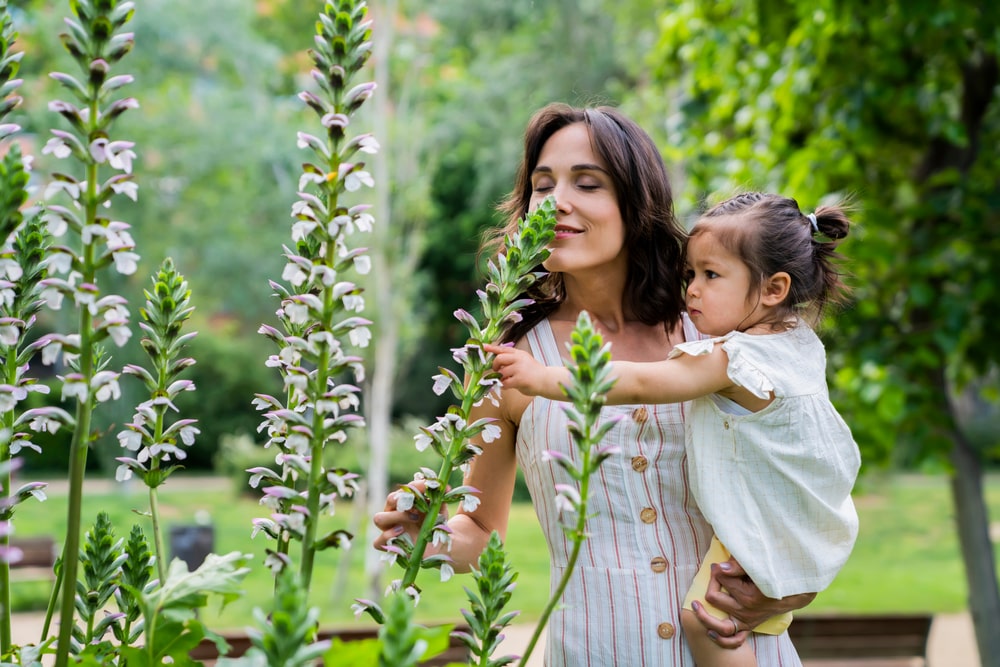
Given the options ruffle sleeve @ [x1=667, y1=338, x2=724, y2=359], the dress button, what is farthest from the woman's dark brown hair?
the dress button

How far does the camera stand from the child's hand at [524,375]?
1507 millimetres

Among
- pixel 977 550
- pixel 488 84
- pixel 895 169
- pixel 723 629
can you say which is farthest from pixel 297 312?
pixel 488 84

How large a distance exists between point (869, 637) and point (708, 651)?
5417 millimetres

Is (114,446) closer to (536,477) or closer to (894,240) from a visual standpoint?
(894,240)

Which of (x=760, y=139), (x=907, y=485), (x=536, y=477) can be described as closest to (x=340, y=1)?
(x=536, y=477)

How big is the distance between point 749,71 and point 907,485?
17275 millimetres

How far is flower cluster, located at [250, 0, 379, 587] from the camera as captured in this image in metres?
1.04

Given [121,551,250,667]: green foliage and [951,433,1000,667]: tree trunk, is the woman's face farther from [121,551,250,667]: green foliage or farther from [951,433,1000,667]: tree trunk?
[951,433,1000,667]: tree trunk

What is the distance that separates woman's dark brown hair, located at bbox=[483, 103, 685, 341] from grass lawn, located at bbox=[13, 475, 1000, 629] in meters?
A: 7.24

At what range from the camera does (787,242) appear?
1.94 m

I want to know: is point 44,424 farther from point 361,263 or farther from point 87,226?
point 361,263

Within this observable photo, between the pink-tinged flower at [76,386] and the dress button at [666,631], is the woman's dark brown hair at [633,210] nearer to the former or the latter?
the dress button at [666,631]

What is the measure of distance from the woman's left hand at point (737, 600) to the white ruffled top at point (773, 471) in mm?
25

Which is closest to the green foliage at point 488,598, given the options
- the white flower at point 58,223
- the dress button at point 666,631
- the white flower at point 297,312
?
the white flower at point 297,312
